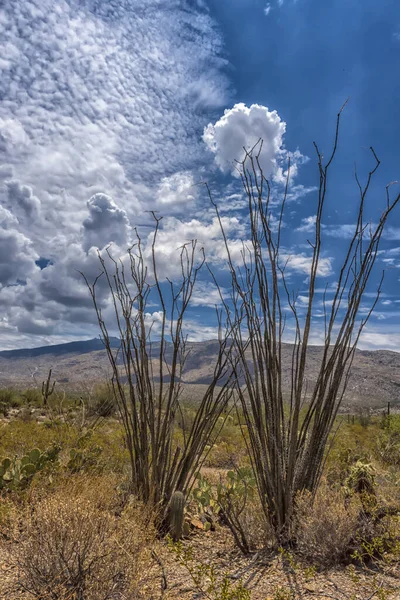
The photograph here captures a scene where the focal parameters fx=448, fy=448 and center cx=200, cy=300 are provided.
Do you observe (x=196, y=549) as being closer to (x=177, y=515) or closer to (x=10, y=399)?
(x=177, y=515)

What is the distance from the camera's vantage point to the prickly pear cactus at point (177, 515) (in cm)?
374

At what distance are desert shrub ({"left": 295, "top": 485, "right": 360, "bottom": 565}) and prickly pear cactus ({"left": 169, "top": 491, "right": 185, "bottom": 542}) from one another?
3.12ft

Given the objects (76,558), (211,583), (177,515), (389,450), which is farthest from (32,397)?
(211,583)

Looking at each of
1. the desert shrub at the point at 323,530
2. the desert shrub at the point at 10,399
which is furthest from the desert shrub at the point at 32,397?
the desert shrub at the point at 323,530

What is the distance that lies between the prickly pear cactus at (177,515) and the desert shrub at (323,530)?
95 cm

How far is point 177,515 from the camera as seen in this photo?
3.76 meters

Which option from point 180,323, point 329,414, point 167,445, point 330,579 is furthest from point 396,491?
point 180,323

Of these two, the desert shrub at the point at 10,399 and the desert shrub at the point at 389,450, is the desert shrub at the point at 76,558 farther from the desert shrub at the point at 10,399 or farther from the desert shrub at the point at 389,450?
the desert shrub at the point at 10,399

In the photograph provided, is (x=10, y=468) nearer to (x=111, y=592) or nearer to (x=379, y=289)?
(x=111, y=592)

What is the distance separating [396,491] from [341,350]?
244cm

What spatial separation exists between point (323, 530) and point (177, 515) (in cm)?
120

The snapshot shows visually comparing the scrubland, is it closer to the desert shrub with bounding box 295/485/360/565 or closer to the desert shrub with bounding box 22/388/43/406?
the desert shrub with bounding box 295/485/360/565

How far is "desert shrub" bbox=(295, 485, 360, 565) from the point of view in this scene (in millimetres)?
3244

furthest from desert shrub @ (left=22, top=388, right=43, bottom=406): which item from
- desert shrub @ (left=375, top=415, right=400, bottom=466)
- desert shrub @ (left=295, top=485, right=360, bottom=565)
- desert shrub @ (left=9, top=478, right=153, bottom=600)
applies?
desert shrub @ (left=295, top=485, right=360, bottom=565)
